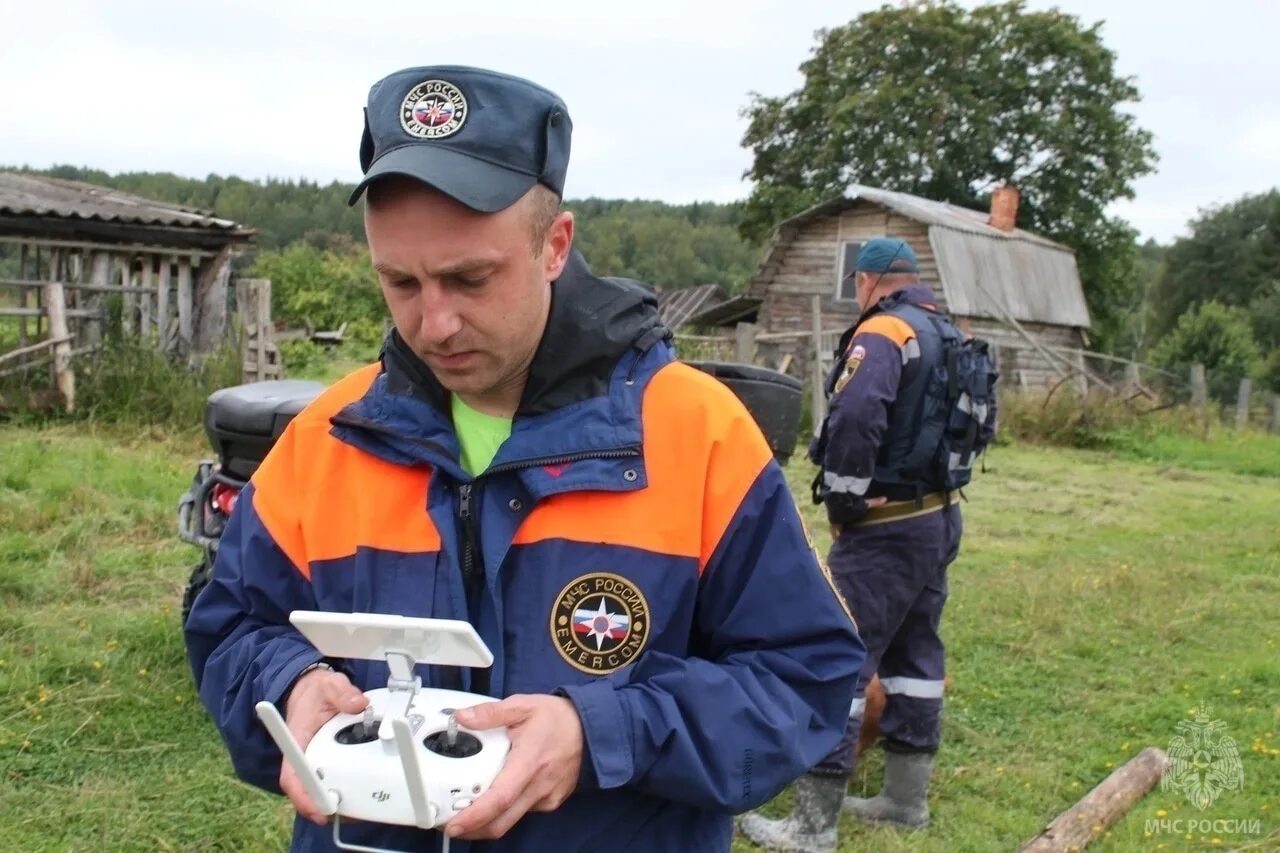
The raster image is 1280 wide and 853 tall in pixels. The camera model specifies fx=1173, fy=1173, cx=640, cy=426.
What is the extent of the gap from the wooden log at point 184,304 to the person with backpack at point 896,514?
1147cm

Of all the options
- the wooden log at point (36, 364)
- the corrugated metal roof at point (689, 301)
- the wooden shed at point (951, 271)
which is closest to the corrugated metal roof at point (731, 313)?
the wooden shed at point (951, 271)

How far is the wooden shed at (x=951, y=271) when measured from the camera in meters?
28.7

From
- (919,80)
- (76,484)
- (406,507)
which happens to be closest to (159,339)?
(76,484)

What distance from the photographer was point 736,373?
20.7 ft

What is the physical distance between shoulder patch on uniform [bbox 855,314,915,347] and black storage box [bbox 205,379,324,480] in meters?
2.21

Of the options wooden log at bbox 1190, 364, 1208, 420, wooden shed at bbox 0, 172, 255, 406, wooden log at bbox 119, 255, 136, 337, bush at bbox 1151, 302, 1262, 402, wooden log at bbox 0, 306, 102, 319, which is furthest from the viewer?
bush at bbox 1151, 302, 1262, 402

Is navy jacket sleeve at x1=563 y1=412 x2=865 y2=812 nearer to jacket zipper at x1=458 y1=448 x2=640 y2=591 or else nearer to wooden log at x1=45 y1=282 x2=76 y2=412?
jacket zipper at x1=458 y1=448 x2=640 y2=591

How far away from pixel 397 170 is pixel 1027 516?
441 inches

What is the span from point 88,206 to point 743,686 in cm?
1349

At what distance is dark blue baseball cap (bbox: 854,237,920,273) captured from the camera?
4.84m

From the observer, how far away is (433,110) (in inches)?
63.7

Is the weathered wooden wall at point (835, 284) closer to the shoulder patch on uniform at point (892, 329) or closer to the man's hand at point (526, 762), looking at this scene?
the shoulder patch on uniform at point (892, 329)

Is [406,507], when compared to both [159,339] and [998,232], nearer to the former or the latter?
[159,339]

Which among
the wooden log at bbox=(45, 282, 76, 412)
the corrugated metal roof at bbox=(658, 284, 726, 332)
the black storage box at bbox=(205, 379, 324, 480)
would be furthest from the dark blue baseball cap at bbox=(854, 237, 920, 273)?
the corrugated metal roof at bbox=(658, 284, 726, 332)
